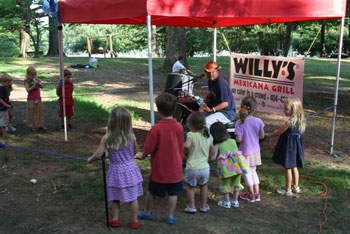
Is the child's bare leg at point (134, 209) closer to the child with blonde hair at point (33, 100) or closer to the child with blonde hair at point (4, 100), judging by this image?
the child with blonde hair at point (4, 100)

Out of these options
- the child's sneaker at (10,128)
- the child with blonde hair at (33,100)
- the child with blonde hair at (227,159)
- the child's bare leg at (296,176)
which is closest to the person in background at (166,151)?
the child with blonde hair at (227,159)

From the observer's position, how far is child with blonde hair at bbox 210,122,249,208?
4.14 meters

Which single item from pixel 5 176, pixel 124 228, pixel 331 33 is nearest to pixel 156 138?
pixel 124 228

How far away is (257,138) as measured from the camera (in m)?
4.54

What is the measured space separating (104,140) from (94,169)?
2.23 m

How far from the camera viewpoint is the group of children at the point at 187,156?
3520 mm

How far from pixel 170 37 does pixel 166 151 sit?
1403 cm

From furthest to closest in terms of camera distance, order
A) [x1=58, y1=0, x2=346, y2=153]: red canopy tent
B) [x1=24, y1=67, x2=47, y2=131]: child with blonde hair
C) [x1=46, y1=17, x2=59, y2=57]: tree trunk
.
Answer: [x1=46, y1=17, x2=59, y2=57]: tree trunk, [x1=24, y1=67, x2=47, y2=131]: child with blonde hair, [x1=58, y1=0, x2=346, y2=153]: red canopy tent

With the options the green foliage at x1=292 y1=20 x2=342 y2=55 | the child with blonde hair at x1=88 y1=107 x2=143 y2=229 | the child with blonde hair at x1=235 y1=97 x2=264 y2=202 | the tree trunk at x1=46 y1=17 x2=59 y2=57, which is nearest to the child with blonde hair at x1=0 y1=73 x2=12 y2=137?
the child with blonde hair at x1=88 y1=107 x2=143 y2=229

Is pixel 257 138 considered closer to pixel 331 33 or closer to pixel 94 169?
pixel 94 169

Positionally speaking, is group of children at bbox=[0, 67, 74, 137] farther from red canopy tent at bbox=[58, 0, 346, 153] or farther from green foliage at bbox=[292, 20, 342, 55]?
green foliage at bbox=[292, 20, 342, 55]

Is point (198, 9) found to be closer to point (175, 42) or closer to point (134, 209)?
point (134, 209)

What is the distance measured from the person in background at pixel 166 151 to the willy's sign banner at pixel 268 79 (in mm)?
3113

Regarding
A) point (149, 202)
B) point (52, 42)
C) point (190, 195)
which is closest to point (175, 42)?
point (190, 195)
